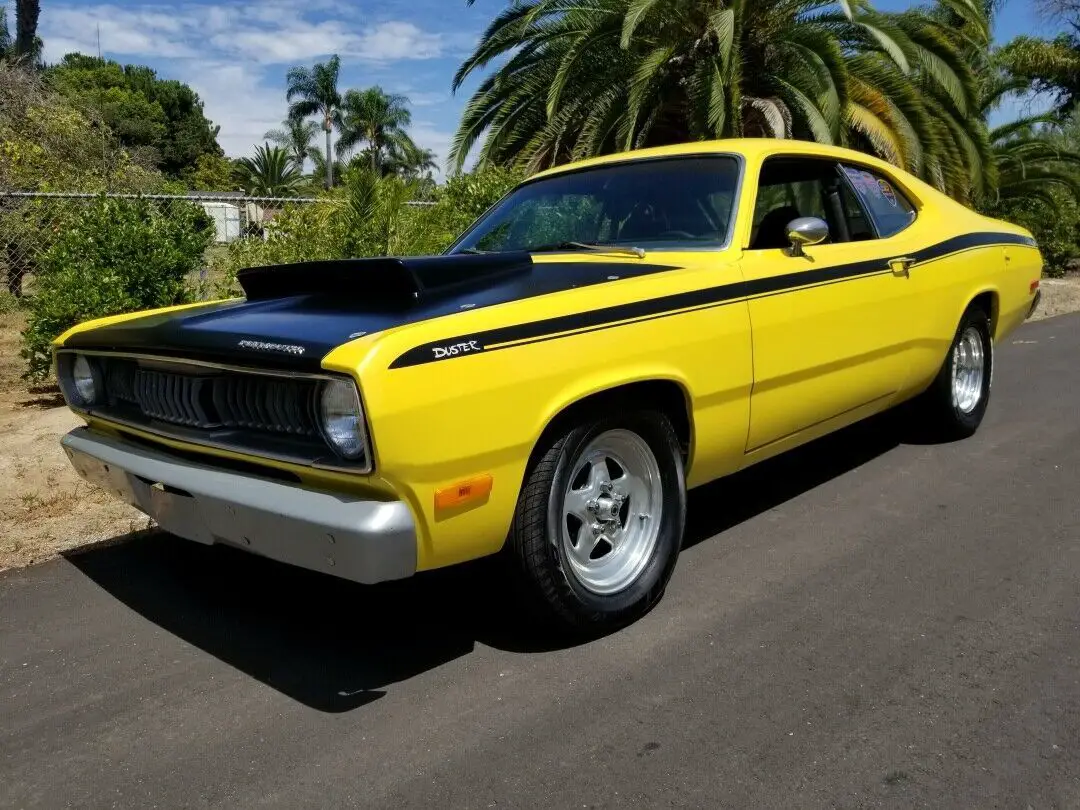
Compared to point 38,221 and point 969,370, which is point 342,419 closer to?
point 969,370

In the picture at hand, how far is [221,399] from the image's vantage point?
10.2 ft

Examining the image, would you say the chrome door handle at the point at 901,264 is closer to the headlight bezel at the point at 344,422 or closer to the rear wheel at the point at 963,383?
the rear wheel at the point at 963,383

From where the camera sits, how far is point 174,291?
7.47m

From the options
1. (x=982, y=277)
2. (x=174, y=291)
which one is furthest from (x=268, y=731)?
(x=174, y=291)

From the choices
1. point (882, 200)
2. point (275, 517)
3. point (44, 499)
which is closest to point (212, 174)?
point (44, 499)

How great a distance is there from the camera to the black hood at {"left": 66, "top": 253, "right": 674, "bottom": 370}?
112 inches

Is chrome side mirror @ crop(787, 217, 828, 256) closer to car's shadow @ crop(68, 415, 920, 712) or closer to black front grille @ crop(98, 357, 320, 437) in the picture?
car's shadow @ crop(68, 415, 920, 712)

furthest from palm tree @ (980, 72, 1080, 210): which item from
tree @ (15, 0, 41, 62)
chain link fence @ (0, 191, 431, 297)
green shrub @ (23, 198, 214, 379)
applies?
tree @ (15, 0, 41, 62)

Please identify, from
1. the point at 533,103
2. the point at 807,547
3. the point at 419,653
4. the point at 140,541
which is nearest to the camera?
the point at 419,653

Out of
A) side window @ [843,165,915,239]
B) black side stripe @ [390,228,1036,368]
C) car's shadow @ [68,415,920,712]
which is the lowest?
car's shadow @ [68,415,920,712]

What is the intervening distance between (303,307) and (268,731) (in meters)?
1.35

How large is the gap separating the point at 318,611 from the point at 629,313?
1591mm

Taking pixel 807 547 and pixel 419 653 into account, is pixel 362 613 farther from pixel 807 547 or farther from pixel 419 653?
pixel 807 547

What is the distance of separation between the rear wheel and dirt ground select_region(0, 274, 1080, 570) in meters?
4.17
